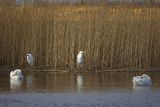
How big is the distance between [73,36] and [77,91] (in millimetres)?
4426

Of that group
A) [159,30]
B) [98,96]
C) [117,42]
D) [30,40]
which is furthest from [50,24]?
[98,96]

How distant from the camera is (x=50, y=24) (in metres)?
18.6

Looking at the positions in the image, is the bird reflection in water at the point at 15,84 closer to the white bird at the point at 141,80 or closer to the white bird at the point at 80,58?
the white bird at the point at 80,58

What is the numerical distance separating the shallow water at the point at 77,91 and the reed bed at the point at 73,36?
0.84 m

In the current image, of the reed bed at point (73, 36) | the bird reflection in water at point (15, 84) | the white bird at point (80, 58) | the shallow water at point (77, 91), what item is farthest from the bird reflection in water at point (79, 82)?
the bird reflection in water at point (15, 84)

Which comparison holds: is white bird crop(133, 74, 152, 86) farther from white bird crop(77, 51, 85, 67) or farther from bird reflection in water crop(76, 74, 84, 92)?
white bird crop(77, 51, 85, 67)

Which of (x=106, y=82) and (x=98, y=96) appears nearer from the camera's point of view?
(x=98, y=96)

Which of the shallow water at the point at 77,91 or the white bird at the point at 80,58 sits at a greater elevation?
the white bird at the point at 80,58

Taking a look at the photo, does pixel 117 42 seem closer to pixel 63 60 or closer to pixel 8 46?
pixel 63 60

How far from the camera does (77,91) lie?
558 inches

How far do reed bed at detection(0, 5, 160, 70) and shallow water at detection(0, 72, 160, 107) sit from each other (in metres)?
0.84

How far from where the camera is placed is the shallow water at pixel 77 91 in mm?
12609

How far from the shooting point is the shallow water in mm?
12609

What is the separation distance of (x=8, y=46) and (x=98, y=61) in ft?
8.84
